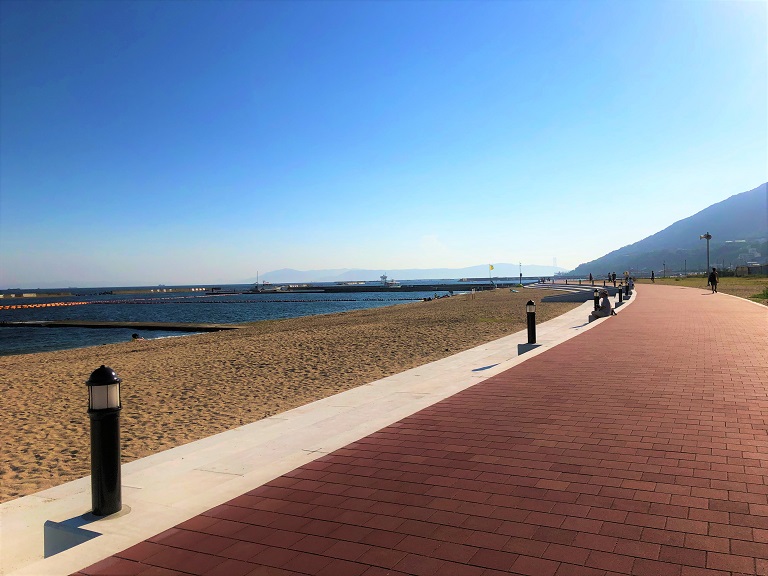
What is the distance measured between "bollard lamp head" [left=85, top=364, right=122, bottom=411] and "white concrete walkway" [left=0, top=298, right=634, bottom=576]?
31.3 inches

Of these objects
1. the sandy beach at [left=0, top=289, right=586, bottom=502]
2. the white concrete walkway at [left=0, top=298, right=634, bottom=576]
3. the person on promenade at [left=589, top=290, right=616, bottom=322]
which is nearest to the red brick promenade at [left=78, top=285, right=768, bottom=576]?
the white concrete walkway at [left=0, top=298, right=634, bottom=576]

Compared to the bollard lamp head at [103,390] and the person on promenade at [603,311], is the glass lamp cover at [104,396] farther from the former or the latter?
the person on promenade at [603,311]

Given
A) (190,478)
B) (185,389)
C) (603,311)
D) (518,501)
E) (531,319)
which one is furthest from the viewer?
(603,311)

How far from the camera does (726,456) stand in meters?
4.63

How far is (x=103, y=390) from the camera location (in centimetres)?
384

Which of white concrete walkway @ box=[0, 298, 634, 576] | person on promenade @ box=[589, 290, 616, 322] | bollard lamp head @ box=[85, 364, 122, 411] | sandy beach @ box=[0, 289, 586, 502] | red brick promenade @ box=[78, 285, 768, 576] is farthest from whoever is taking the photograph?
person on promenade @ box=[589, 290, 616, 322]

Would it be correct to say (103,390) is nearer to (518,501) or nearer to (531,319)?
(518,501)

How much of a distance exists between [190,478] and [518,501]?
107 inches

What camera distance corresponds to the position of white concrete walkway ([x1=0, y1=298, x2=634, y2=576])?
3568mm

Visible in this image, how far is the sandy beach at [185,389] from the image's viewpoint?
6750 mm

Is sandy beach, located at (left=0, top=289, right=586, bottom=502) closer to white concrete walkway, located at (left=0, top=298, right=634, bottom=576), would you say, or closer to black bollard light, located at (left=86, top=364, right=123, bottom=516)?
white concrete walkway, located at (left=0, top=298, right=634, bottom=576)

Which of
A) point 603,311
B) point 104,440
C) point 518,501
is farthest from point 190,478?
point 603,311

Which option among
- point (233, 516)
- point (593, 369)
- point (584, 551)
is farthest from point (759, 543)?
point (593, 369)

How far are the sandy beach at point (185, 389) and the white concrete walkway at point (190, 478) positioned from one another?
1385mm
